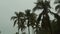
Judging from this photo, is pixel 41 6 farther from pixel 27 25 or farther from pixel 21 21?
pixel 21 21

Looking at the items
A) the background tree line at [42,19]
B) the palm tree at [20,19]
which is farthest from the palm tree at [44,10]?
the palm tree at [20,19]

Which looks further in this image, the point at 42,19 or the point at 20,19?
the point at 20,19

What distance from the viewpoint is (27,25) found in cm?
6400

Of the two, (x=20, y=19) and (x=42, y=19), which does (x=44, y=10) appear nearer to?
(x=42, y=19)

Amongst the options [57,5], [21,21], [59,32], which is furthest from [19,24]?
[57,5]

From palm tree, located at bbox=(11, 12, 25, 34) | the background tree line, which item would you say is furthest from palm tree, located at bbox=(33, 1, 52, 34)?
palm tree, located at bbox=(11, 12, 25, 34)

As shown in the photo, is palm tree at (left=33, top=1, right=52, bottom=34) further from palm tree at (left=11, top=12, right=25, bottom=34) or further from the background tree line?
palm tree at (left=11, top=12, right=25, bottom=34)

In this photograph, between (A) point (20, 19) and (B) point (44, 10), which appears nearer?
(B) point (44, 10)

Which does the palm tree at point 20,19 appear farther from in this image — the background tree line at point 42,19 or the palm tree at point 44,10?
the palm tree at point 44,10

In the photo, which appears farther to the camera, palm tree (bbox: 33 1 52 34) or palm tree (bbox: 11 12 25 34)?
palm tree (bbox: 11 12 25 34)

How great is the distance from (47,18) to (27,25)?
16.8 meters

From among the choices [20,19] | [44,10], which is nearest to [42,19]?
[44,10]

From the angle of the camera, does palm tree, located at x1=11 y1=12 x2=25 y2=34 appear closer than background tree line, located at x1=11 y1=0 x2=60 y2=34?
No

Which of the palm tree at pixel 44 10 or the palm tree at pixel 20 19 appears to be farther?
the palm tree at pixel 20 19
